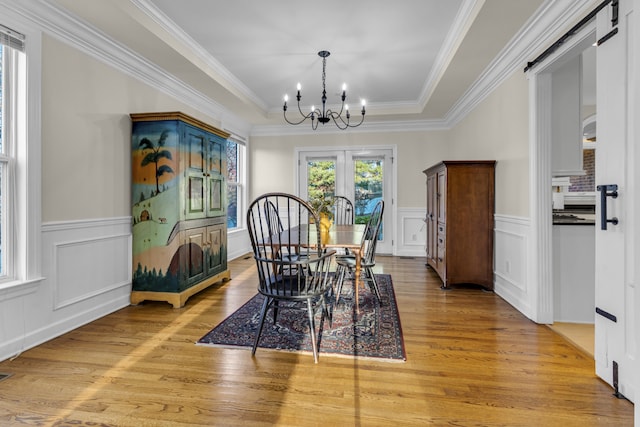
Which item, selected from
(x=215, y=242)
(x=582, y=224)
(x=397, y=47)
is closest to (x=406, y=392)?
(x=582, y=224)

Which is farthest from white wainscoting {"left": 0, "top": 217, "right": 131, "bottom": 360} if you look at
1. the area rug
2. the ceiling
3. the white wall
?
the ceiling

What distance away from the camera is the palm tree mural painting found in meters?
3.20

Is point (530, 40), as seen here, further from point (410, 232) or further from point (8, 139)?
point (8, 139)

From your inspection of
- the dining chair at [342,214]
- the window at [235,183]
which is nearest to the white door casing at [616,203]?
the dining chair at [342,214]

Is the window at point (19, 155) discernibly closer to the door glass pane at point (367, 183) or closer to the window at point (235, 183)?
the window at point (235, 183)

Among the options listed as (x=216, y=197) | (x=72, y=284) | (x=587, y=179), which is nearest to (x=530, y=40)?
(x=216, y=197)

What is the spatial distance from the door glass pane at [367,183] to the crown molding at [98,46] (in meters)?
3.16

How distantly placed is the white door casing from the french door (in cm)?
437

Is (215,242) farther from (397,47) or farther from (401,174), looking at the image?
(401,174)

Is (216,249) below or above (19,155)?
below

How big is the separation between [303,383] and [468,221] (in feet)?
9.23

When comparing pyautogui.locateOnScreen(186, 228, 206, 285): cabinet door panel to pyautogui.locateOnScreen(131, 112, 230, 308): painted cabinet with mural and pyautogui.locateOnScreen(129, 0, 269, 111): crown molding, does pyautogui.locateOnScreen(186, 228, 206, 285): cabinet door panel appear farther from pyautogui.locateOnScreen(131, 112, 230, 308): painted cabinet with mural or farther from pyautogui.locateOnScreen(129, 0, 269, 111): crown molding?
pyautogui.locateOnScreen(129, 0, 269, 111): crown molding

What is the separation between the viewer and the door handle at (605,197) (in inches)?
70.3

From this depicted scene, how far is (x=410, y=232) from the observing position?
6.16 meters
